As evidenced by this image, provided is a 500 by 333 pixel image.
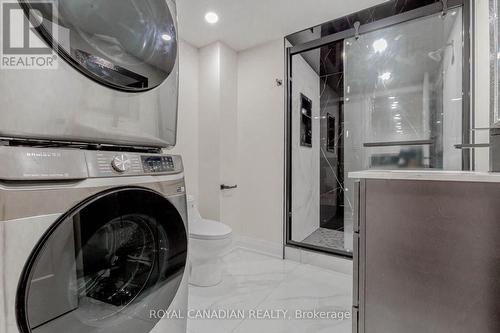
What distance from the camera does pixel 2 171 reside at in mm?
599

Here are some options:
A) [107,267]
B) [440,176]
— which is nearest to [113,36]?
[107,267]

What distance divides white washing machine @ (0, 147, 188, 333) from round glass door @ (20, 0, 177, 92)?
0.29m

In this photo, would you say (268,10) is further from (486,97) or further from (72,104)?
(72,104)

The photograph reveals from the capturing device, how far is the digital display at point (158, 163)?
942mm

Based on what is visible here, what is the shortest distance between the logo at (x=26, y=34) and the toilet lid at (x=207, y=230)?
1.45 metres

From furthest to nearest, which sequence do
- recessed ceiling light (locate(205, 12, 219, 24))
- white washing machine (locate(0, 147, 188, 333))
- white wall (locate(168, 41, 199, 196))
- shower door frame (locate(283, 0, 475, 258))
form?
white wall (locate(168, 41, 199, 196)), recessed ceiling light (locate(205, 12, 219, 24)), shower door frame (locate(283, 0, 475, 258)), white washing machine (locate(0, 147, 188, 333))

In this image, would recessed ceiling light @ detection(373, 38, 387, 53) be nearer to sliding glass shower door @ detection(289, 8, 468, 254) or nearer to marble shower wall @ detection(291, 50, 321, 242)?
sliding glass shower door @ detection(289, 8, 468, 254)

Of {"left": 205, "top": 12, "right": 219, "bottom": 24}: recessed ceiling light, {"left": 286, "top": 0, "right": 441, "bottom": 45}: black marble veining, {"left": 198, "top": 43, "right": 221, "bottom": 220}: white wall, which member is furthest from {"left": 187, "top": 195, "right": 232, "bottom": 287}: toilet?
{"left": 286, "top": 0, "right": 441, "bottom": 45}: black marble veining

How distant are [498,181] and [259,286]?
5.40ft

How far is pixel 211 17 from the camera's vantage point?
2213 millimetres

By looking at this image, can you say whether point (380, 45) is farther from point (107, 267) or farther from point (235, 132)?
point (107, 267)

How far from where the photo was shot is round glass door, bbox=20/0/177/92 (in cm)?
71

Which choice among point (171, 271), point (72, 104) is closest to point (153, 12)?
point (72, 104)

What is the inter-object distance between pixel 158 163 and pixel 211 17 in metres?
1.81
